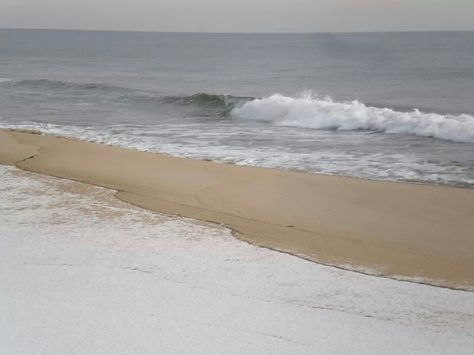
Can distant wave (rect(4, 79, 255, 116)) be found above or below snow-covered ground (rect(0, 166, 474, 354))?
above

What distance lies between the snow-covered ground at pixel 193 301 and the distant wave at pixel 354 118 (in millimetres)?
10309

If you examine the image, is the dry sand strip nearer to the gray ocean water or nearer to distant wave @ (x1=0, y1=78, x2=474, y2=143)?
the gray ocean water

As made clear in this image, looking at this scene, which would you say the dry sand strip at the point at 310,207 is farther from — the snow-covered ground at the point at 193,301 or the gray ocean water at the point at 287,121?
the gray ocean water at the point at 287,121

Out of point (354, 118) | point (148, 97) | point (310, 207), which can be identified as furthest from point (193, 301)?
point (148, 97)

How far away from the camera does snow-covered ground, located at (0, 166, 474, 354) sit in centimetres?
348

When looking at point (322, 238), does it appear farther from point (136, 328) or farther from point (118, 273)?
point (136, 328)

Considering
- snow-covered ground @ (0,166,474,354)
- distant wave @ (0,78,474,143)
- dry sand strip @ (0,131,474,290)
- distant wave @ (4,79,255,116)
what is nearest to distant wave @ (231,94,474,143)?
distant wave @ (0,78,474,143)

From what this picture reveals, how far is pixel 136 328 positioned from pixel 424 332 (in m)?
1.78

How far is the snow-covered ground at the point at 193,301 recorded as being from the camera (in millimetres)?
3477

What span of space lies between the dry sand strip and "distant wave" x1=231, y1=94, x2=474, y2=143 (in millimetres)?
6664

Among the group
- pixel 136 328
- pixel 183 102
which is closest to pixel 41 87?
pixel 183 102

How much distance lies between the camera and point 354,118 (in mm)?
17203

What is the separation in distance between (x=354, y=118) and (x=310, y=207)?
34.9ft

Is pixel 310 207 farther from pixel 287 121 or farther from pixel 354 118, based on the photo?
pixel 287 121
